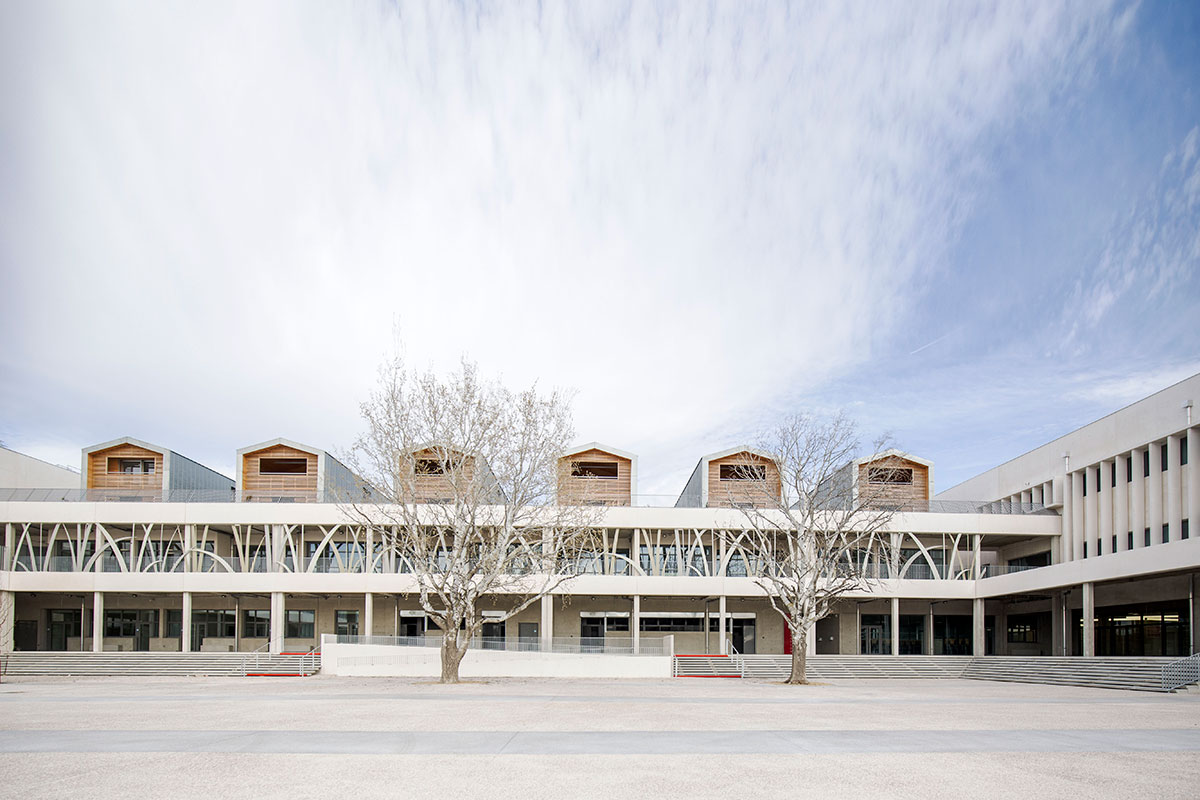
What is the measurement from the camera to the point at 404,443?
104 ft

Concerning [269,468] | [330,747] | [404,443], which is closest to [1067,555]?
[404,443]

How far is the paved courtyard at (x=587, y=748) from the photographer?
32.5ft

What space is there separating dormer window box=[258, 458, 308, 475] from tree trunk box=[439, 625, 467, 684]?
21677 millimetres

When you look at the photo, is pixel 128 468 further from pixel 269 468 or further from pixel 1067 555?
pixel 1067 555

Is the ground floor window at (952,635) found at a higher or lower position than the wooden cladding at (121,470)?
lower

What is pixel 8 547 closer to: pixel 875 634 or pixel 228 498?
pixel 228 498

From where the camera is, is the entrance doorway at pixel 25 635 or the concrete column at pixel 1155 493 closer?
the concrete column at pixel 1155 493

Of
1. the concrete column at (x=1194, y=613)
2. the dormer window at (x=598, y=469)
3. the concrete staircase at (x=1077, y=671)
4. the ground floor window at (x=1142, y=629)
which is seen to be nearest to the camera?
the concrete staircase at (x=1077, y=671)

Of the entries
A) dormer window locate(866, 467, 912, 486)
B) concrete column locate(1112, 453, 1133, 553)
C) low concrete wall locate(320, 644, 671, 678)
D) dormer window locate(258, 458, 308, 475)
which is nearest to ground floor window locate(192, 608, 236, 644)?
dormer window locate(258, 458, 308, 475)

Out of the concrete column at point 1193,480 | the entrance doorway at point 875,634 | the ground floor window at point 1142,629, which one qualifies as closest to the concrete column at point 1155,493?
the concrete column at point 1193,480

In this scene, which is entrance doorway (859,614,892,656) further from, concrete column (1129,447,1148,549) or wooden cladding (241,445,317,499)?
wooden cladding (241,445,317,499)

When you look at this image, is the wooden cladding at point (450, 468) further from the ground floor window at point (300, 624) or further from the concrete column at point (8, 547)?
the concrete column at point (8, 547)

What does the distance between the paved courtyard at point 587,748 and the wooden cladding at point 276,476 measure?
27871mm

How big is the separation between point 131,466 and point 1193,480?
159ft
